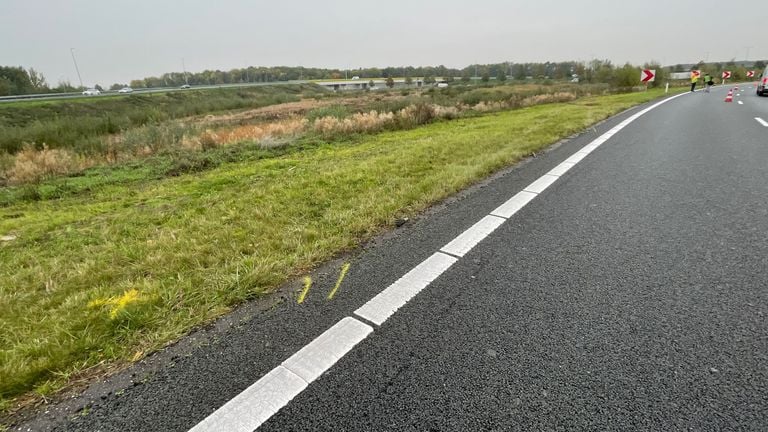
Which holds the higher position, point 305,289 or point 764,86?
point 764,86

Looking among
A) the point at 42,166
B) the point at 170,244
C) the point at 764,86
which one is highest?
the point at 764,86

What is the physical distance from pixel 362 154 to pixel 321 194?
12.1ft

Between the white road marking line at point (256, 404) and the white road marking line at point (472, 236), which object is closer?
the white road marking line at point (256, 404)

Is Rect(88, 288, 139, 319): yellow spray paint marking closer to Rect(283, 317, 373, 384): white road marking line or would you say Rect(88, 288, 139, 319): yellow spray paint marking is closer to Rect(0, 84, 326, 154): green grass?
Rect(283, 317, 373, 384): white road marking line

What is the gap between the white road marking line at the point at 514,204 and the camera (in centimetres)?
407

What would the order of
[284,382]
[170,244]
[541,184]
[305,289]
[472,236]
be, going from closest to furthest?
[284,382] < [305,289] < [472,236] < [170,244] < [541,184]

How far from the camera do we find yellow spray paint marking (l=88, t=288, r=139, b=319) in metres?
2.48

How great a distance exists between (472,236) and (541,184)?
219cm

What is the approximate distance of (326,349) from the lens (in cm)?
209

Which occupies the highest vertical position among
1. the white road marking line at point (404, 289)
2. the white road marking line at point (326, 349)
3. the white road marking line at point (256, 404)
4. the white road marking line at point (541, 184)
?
the white road marking line at point (541, 184)

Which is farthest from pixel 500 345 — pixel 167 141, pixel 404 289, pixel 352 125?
pixel 167 141

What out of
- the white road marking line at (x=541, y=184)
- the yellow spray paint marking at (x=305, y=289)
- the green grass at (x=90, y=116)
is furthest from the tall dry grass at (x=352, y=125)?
the yellow spray paint marking at (x=305, y=289)

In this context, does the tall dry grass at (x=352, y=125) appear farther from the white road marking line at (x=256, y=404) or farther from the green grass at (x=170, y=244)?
the white road marking line at (x=256, y=404)

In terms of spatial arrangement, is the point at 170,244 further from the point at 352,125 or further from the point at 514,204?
the point at 352,125
